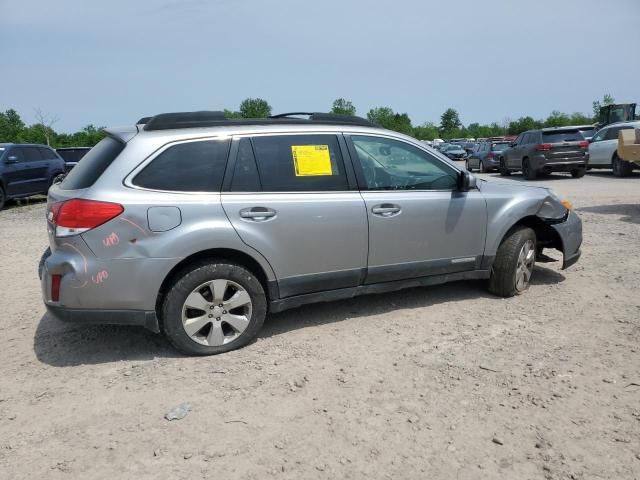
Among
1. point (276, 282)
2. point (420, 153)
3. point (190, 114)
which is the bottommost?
point (276, 282)

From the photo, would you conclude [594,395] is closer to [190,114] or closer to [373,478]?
[373,478]

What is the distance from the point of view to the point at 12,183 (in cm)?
1373

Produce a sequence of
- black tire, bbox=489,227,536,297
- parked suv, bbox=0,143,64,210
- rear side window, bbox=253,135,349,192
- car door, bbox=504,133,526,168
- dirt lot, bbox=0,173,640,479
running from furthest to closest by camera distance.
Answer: car door, bbox=504,133,526,168, parked suv, bbox=0,143,64,210, black tire, bbox=489,227,536,297, rear side window, bbox=253,135,349,192, dirt lot, bbox=0,173,640,479

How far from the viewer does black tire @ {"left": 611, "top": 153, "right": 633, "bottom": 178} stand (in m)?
16.8

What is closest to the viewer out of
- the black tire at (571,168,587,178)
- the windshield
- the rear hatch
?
the rear hatch

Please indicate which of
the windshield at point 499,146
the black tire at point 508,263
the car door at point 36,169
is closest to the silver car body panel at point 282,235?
the black tire at point 508,263

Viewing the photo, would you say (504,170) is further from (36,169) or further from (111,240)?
(111,240)

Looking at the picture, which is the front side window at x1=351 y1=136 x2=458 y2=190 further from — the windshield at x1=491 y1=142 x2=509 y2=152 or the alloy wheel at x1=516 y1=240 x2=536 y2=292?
the windshield at x1=491 y1=142 x2=509 y2=152

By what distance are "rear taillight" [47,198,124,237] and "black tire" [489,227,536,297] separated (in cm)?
330

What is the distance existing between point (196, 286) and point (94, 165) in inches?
44.0

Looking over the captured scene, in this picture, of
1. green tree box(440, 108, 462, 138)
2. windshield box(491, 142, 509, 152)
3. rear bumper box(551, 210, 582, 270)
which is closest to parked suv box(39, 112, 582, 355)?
rear bumper box(551, 210, 582, 270)

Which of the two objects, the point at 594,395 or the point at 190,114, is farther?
the point at 190,114

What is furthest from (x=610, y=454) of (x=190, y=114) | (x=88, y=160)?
(x=88, y=160)

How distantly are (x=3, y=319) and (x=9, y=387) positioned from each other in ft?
5.09
